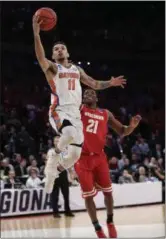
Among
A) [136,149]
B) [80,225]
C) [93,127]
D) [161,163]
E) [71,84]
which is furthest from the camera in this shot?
[161,163]

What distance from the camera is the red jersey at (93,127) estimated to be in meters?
6.20

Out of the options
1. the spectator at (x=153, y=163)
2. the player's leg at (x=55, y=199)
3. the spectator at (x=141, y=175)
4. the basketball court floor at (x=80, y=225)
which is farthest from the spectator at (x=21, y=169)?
the spectator at (x=153, y=163)

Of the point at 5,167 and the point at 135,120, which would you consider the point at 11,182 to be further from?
the point at 135,120

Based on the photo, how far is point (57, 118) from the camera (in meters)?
5.45

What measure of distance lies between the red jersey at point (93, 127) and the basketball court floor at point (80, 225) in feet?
4.42

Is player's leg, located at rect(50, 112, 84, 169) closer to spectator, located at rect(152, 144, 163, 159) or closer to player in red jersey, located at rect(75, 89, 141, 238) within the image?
player in red jersey, located at rect(75, 89, 141, 238)

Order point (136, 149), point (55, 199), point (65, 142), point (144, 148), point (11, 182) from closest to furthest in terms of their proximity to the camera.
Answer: point (65, 142), point (55, 199), point (11, 182), point (136, 149), point (144, 148)

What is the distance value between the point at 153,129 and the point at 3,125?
139 inches

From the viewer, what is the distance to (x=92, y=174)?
6430mm

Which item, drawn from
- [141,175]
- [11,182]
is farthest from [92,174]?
[141,175]

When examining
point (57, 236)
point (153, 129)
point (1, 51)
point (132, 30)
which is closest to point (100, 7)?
point (132, 30)

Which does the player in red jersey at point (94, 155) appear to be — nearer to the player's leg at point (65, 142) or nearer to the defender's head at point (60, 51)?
the player's leg at point (65, 142)

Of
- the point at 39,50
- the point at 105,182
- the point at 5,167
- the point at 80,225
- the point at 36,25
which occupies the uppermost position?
the point at 36,25

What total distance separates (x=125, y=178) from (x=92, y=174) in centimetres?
578
